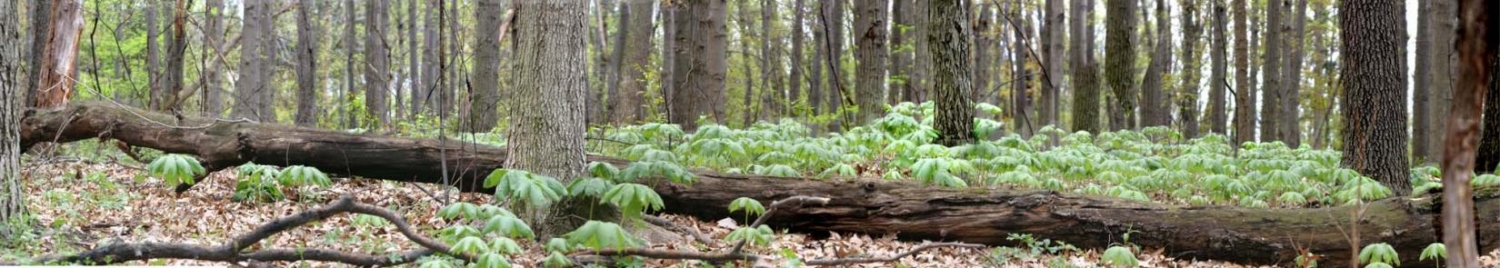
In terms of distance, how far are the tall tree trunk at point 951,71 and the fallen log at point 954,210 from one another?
2455 millimetres

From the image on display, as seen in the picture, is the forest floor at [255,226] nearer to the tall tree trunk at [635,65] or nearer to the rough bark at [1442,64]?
the rough bark at [1442,64]

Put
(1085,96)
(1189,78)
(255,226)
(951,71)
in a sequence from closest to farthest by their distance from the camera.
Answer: (255,226), (951,71), (1085,96), (1189,78)

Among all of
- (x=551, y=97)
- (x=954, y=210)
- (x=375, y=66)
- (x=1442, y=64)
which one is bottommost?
(x=954, y=210)

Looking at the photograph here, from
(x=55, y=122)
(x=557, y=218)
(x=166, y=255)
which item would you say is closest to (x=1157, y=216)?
(x=557, y=218)

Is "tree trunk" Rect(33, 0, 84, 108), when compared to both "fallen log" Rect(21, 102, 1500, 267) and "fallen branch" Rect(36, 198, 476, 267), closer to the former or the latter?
"fallen log" Rect(21, 102, 1500, 267)

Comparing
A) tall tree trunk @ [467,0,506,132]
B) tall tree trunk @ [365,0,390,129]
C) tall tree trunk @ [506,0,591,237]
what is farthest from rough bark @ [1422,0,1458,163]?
tall tree trunk @ [365,0,390,129]

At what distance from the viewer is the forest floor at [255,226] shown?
5.80m

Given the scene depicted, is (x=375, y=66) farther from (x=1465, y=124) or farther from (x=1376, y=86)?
(x=1465, y=124)

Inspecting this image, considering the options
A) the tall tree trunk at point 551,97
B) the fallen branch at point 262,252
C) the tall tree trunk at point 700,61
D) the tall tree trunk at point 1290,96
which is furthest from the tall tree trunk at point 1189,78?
the fallen branch at point 262,252

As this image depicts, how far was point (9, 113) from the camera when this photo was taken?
5.31m

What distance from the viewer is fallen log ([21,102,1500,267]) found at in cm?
616

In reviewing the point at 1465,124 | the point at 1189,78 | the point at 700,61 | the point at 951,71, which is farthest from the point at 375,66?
the point at 1465,124

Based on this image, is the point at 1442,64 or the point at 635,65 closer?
the point at 1442,64

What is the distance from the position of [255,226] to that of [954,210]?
14.9 ft
